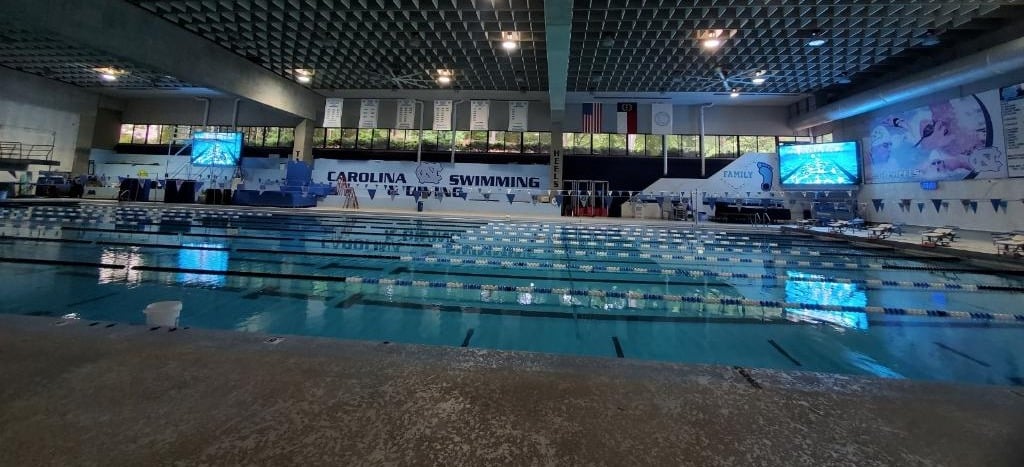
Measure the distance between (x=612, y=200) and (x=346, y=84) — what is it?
11.7 meters

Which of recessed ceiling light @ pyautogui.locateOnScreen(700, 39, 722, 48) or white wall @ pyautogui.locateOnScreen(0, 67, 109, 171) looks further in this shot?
white wall @ pyautogui.locateOnScreen(0, 67, 109, 171)

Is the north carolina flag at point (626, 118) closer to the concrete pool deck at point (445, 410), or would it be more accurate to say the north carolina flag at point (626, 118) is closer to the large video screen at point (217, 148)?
the concrete pool deck at point (445, 410)

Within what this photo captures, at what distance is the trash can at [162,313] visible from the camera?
57.9 inches

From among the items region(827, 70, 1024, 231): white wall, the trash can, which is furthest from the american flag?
the trash can

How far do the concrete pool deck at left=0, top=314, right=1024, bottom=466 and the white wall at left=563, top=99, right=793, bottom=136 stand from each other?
52.2 feet

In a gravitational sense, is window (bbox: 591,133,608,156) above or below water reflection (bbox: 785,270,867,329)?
above

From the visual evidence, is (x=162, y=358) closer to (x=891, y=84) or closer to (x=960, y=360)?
(x=960, y=360)

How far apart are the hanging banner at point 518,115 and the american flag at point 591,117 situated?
7.94 feet

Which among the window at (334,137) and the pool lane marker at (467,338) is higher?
the window at (334,137)

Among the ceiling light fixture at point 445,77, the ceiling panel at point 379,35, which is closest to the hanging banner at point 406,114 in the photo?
the ceiling panel at point 379,35

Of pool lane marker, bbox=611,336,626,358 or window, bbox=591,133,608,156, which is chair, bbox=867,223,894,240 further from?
window, bbox=591,133,608,156

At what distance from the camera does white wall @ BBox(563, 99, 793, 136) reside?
51.4 feet

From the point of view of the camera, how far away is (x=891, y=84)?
1049cm

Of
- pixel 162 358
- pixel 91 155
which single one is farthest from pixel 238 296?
pixel 91 155
